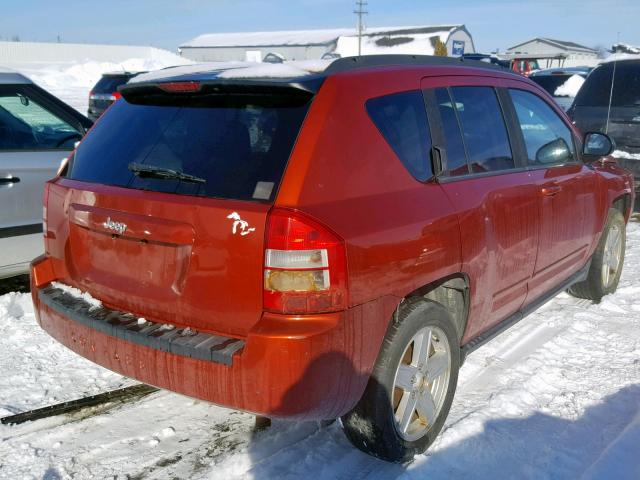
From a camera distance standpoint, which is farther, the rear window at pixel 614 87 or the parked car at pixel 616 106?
the rear window at pixel 614 87

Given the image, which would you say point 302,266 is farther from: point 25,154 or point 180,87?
point 25,154

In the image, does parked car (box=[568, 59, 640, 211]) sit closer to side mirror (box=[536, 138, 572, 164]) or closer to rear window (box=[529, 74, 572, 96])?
side mirror (box=[536, 138, 572, 164])

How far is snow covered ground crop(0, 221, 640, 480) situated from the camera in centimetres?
292

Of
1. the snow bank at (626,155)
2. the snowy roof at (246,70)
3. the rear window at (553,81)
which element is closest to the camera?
the snowy roof at (246,70)

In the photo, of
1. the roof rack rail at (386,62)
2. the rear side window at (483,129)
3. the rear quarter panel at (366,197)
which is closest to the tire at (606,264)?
the rear side window at (483,129)

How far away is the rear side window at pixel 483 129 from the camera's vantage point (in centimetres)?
339

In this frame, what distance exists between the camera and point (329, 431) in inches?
128

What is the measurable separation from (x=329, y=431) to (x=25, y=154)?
3216 millimetres

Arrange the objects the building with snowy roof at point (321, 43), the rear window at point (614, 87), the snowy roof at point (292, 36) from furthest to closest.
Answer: the snowy roof at point (292, 36), the building with snowy roof at point (321, 43), the rear window at point (614, 87)

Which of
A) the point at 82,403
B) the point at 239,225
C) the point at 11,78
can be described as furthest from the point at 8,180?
the point at 239,225

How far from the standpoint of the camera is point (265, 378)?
2.40 meters

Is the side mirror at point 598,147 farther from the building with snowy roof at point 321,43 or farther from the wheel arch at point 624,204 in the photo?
the building with snowy roof at point 321,43

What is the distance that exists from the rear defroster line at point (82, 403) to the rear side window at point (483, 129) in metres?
2.20

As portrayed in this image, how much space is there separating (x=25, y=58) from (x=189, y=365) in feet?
148
